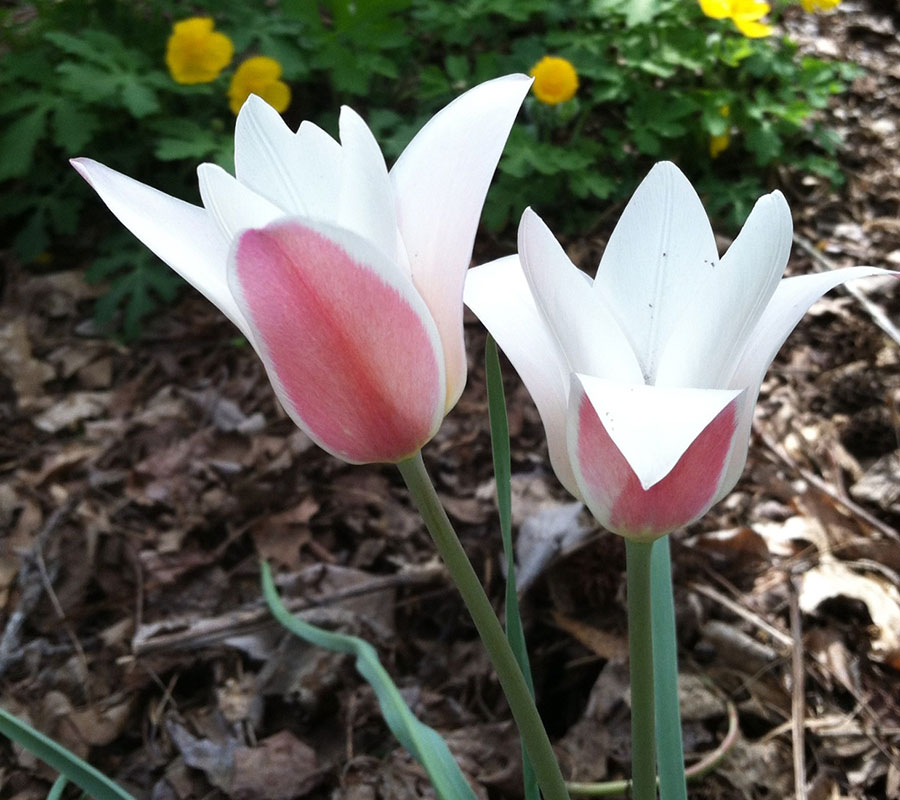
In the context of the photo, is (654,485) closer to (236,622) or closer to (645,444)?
(645,444)

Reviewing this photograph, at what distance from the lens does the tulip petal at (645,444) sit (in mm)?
439

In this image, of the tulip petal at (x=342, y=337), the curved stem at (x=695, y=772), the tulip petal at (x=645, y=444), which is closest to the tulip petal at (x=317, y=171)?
the tulip petal at (x=342, y=337)

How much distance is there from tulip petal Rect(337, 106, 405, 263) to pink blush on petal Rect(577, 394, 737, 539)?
0.17 meters

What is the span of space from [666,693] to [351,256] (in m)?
0.54

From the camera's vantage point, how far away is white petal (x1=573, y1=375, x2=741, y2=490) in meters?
0.42

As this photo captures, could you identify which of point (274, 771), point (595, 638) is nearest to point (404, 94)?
point (595, 638)

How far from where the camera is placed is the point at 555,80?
7.00 ft

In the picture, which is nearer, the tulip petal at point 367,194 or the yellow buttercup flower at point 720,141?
the tulip petal at point 367,194

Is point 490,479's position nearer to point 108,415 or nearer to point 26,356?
point 108,415

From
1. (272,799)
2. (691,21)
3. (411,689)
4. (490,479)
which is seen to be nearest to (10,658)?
(272,799)

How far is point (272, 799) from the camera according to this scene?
4.10ft

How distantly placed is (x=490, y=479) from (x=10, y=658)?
3.29 feet

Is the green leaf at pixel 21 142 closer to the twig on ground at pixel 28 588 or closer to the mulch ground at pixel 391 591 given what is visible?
the mulch ground at pixel 391 591

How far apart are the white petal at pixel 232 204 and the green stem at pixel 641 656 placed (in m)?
0.34
